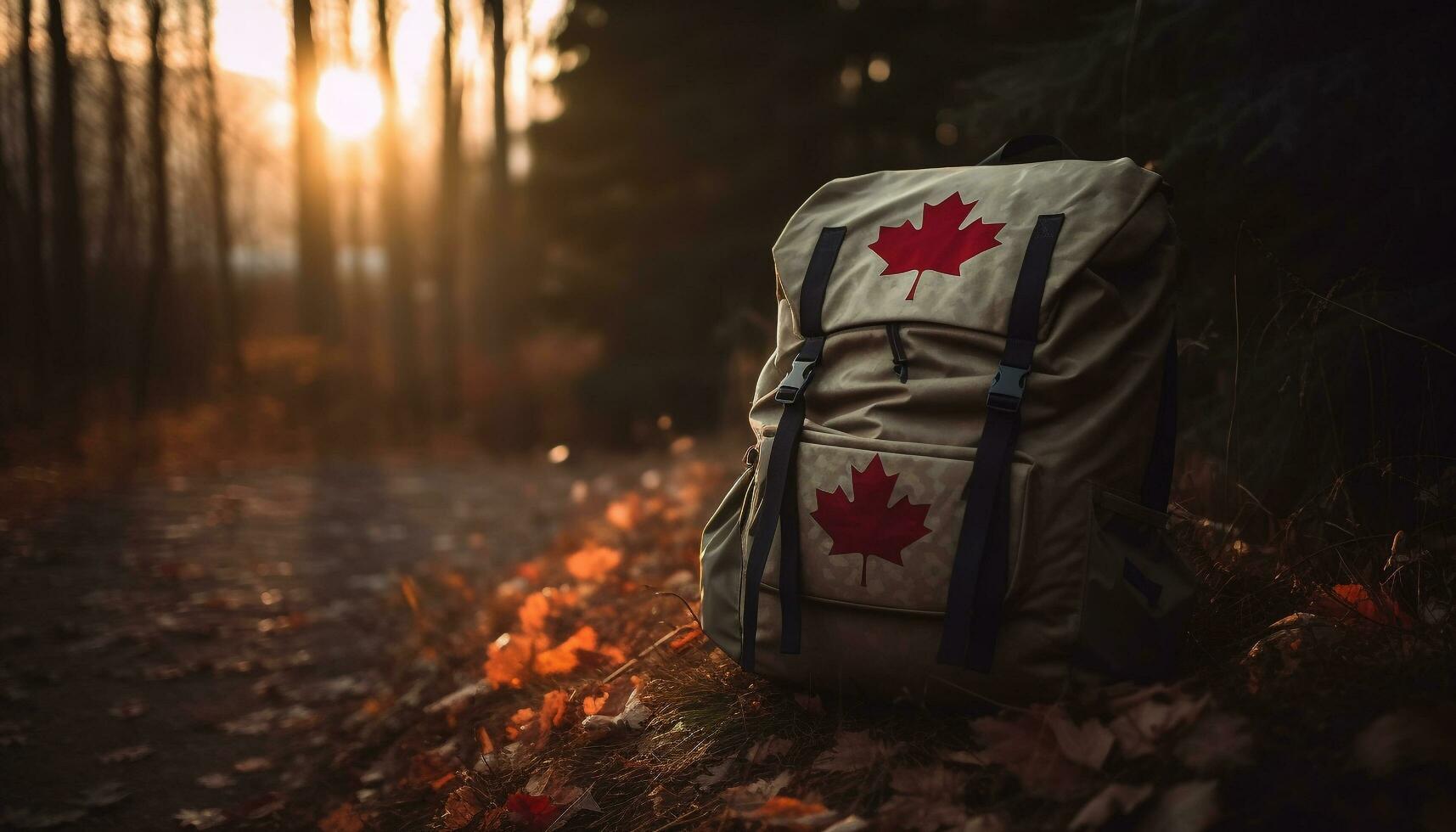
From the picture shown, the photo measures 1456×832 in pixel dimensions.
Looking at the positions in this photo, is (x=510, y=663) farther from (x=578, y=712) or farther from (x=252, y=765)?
(x=252, y=765)

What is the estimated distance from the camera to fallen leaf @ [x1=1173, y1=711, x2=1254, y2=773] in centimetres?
149

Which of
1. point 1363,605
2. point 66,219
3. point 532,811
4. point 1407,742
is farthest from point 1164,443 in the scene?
point 66,219

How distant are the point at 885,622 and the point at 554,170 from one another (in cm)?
931

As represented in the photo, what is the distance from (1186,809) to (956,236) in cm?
124

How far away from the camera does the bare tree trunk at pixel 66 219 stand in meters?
8.83

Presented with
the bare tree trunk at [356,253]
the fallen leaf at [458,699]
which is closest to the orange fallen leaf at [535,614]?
the fallen leaf at [458,699]

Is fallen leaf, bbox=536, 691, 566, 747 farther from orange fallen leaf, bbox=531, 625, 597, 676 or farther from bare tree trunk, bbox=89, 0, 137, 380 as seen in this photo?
bare tree trunk, bbox=89, 0, 137, 380

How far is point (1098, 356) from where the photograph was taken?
71.2 inches

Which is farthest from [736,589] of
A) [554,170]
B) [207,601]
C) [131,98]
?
[131,98]

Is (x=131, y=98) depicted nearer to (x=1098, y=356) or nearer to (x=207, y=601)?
(x=207, y=601)

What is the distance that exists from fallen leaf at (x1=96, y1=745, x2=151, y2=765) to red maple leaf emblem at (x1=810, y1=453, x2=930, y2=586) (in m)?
2.62

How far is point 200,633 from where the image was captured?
4172 millimetres

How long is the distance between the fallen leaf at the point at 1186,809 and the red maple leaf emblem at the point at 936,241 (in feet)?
3.62

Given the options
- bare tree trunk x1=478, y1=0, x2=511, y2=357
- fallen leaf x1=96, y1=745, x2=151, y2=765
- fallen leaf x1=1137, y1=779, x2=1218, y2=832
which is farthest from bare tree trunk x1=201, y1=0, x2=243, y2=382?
fallen leaf x1=1137, y1=779, x2=1218, y2=832
